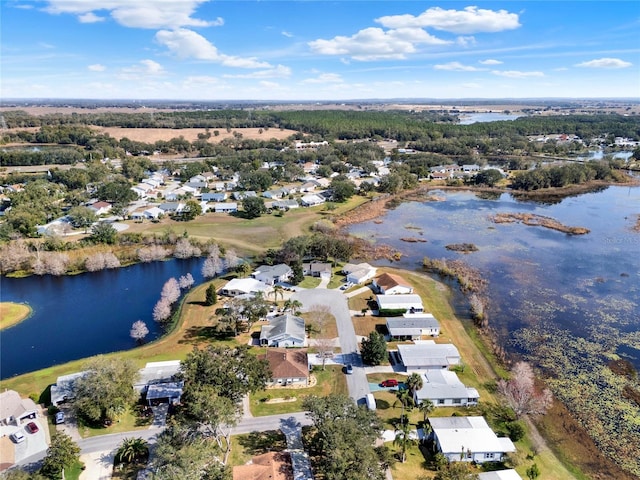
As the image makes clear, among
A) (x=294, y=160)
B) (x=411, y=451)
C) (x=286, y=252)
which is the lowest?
(x=411, y=451)

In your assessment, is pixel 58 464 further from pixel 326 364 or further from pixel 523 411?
pixel 523 411

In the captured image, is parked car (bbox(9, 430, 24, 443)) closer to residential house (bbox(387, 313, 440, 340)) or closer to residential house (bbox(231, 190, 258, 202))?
residential house (bbox(387, 313, 440, 340))

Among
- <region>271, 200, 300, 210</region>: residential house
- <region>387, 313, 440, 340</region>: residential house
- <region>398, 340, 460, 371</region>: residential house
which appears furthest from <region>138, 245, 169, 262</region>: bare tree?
<region>398, 340, 460, 371</region>: residential house

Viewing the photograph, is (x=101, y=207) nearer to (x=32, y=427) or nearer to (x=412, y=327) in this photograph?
(x=32, y=427)

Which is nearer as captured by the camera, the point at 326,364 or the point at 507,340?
the point at 326,364

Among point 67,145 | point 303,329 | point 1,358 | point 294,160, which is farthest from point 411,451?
point 67,145

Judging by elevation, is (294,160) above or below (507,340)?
above
